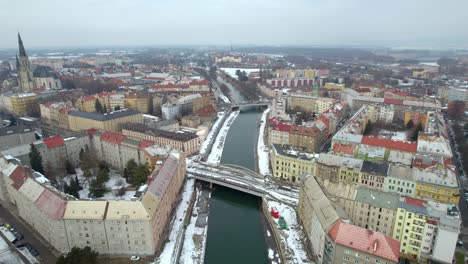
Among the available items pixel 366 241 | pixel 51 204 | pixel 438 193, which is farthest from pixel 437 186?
pixel 51 204

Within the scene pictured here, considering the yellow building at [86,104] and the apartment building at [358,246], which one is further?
the yellow building at [86,104]

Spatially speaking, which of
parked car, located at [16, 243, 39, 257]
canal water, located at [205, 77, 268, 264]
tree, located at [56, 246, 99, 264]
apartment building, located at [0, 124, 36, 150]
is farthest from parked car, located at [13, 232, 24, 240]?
apartment building, located at [0, 124, 36, 150]

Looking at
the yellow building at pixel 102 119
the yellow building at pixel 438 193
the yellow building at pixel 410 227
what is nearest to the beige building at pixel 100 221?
the yellow building at pixel 410 227

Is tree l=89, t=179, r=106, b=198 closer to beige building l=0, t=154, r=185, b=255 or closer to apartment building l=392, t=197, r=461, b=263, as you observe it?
beige building l=0, t=154, r=185, b=255

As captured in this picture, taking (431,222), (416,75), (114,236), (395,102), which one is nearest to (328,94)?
(395,102)

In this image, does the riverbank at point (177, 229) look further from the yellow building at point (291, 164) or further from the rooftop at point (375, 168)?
the rooftop at point (375, 168)

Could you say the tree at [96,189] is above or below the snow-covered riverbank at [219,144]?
above
